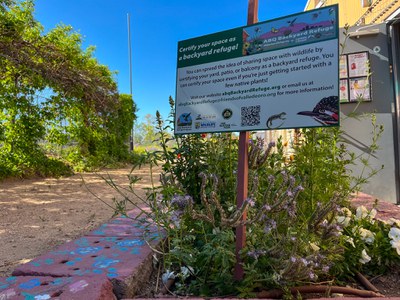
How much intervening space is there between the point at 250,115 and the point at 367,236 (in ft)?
3.61

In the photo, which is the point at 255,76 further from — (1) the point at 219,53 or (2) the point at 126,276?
(2) the point at 126,276

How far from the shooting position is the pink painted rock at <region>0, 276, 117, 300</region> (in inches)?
51.0

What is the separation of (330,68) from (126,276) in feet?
4.39

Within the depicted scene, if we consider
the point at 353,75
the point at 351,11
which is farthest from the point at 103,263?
the point at 351,11

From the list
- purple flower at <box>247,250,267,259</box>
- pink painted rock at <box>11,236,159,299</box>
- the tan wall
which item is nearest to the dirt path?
pink painted rock at <box>11,236,159,299</box>

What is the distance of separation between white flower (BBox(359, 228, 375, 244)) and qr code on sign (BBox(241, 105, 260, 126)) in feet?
3.37

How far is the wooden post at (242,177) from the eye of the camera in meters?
1.54

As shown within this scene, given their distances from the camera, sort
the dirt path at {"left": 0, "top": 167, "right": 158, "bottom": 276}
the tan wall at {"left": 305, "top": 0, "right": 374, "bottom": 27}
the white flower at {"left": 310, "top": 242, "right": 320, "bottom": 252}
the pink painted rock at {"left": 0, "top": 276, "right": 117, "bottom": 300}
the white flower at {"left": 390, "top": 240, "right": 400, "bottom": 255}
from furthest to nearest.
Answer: the tan wall at {"left": 305, "top": 0, "right": 374, "bottom": 27}
the dirt path at {"left": 0, "top": 167, "right": 158, "bottom": 276}
the white flower at {"left": 390, "top": 240, "right": 400, "bottom": 255}
the white flower at {"left": 310, "top": 242, "right": 320, "bottom": 252}
the pink painted rock at {"left": 0, "top": 276, "right": 117, "bottom": 300}

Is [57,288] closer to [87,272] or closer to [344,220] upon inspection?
[87,272]

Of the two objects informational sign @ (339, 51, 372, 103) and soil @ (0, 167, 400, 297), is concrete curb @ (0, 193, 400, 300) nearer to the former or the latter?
soil @ (0, 167, 400, 297)

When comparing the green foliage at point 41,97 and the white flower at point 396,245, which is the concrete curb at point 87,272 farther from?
the green foliage at point 41,97

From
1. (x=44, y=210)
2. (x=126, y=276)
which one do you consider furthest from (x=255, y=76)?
(x=44, y=210)

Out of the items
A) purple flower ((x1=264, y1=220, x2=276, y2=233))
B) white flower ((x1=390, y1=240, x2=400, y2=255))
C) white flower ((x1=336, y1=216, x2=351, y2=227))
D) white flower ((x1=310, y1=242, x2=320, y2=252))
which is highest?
purple flower ((x1=264, y1=220, x2=276, y2=233))

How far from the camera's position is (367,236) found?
6.26ft
